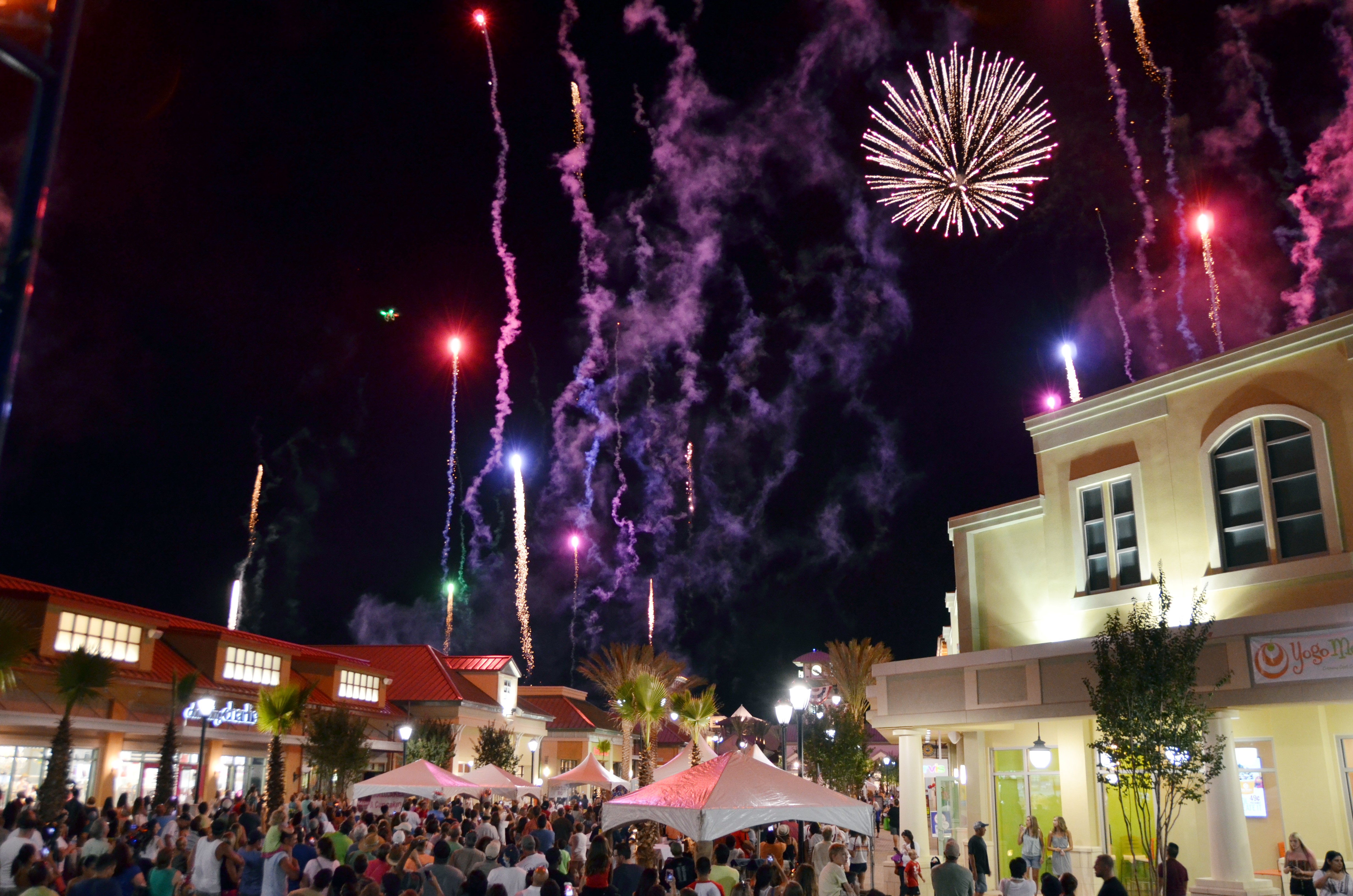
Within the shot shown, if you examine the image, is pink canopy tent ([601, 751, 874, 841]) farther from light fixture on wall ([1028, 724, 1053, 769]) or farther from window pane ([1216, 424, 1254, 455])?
window pane ([1216, 424, 1254, 455])

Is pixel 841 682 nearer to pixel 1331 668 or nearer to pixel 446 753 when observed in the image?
pixel 446 753

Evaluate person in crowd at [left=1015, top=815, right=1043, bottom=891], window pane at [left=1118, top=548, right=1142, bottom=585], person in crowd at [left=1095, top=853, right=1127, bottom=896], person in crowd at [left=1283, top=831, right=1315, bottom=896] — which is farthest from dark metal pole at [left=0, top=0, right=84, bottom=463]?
window pane at [left=1118, top=548, right=1142, bottom=585]

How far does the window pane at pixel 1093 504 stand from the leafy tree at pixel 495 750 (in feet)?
89.9

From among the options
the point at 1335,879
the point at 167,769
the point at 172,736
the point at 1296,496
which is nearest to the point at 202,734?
the point at 167,769

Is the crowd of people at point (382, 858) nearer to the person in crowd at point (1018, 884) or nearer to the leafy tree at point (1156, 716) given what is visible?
the person in crowd at point (1018, 884)

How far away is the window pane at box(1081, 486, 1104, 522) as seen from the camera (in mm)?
22672

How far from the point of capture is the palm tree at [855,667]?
3978cm

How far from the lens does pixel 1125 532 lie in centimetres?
2205

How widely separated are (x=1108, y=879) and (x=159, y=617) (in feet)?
102

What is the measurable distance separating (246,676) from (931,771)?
89.8 ft

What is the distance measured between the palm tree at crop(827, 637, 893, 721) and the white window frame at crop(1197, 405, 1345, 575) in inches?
822

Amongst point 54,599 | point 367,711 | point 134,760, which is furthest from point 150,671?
point 367,711

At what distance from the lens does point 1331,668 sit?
16.3 meters

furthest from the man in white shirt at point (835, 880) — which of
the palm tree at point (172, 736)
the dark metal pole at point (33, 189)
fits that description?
the palm tree at point (172, 736)
